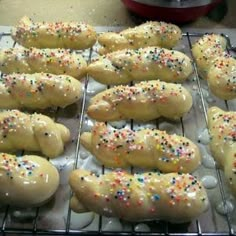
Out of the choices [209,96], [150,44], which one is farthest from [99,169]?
[150,44]

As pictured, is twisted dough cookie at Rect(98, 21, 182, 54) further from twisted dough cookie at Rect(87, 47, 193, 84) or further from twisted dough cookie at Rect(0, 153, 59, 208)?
twisted dough cookie at Rect(0, 153, 59, 208)

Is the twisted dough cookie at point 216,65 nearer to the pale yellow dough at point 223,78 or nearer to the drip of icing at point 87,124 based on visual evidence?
the pale yellow dough at point 223,78

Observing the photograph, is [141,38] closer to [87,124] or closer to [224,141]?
[87,124]

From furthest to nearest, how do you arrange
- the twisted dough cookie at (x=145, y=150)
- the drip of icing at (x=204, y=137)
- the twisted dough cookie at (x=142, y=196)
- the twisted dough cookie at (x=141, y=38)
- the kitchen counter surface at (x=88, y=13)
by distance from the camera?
1. the kitchen counter surface at (x=88, y=13)
2. the twisted dough cookie at (x=141, y=38)
3. the drip of icing at (x=204, y=137)
4. the twisted dough cookie at (x=145, y=150)
5. the twisted dough cookie at (x=142, y=196)

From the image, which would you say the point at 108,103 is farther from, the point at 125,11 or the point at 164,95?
the point at 125,11

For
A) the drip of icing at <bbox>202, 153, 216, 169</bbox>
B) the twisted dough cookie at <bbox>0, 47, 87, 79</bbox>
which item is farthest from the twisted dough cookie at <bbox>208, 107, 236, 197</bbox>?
the twisted dough cookie at <bbox>0, 47, 87, 79</bbox>

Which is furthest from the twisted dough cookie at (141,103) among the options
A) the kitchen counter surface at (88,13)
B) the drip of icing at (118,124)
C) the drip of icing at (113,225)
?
the kitchen counter surface at (88,13)

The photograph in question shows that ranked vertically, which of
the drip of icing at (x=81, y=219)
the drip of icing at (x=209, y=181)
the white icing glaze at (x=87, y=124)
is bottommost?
the drip of icing at (x=81, y=219)
